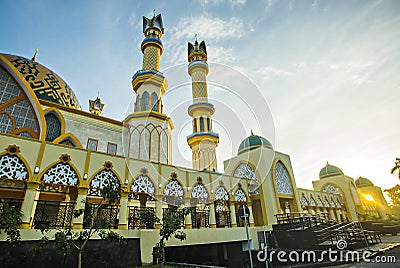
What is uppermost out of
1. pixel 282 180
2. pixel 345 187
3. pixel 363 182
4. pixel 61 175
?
pixel 363 182

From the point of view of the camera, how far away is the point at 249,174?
17.7 meters

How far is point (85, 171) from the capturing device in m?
9.66

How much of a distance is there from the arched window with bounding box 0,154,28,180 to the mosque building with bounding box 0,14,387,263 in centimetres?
3

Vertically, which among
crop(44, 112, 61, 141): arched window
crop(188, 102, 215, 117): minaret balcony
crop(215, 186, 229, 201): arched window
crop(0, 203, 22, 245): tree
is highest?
crop(188, 102, 215, 117): minaret balcony

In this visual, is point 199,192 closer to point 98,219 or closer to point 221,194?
point 221,194

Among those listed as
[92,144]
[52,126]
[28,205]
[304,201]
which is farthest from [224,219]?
[52,126]

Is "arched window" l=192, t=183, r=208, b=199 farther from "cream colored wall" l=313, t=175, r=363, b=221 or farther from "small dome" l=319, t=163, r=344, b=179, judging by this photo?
"small dome" l=319, t=163, r=344, b=179

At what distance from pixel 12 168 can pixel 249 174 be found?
14274 millimetres

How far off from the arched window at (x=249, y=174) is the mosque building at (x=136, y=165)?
0.27ft

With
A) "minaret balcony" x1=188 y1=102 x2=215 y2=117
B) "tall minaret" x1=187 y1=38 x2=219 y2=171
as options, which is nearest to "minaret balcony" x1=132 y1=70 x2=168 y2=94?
"minaret balcony" x1=188 y1=102 x2=215 y2=117

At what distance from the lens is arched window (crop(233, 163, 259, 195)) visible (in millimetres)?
16812

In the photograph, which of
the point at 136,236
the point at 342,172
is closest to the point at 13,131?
the point at 136,236

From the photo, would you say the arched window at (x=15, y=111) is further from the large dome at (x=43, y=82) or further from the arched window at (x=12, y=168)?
the arched window at (x=12, y=168)

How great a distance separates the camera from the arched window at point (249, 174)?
55.2ft
